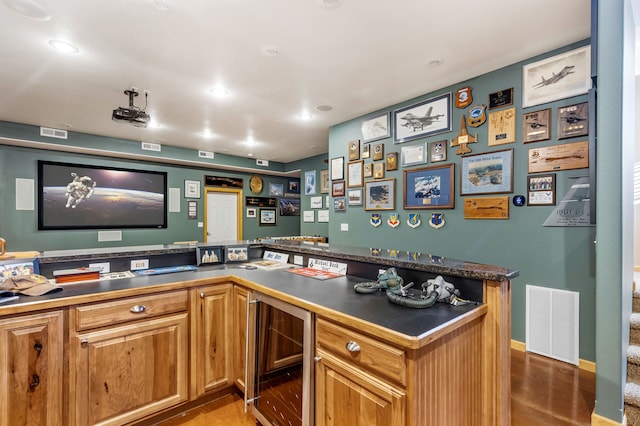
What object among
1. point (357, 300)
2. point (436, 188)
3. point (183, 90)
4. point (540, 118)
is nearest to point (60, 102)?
point (183, 90)

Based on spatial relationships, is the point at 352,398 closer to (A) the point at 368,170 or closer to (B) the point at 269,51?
(B) the point at 269,51

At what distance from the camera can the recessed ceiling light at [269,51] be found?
2.53 meters

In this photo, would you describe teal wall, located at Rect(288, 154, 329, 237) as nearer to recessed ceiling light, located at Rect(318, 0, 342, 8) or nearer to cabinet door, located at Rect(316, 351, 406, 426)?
recessed ceiling light, located at Rect(318, 0, 342, 8)

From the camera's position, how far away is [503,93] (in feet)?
9.43

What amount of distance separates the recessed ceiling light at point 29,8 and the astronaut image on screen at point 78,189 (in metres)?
3.98

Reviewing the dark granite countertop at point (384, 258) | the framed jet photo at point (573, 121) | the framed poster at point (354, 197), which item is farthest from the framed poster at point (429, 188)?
the dark granite countertop at point (384, 258)

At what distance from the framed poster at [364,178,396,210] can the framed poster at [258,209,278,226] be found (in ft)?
13.4

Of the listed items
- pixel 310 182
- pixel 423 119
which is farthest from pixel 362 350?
pixel 310 182

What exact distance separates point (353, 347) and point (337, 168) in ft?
12.1

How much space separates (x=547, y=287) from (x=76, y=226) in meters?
6.93

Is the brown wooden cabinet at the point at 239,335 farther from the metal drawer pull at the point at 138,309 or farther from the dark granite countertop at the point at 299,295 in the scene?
the metal drawer pull at the point at 138,309

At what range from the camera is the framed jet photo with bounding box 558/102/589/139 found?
2404 mm

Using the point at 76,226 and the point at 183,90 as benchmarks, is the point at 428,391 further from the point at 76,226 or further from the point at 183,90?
the point at 76,226

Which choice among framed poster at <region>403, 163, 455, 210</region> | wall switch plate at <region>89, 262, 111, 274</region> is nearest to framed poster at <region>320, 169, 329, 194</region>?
framed poster at <region>403, 163, 455, 210</region>
